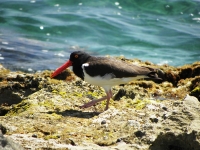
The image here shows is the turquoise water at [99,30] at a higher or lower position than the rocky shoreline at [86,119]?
higher

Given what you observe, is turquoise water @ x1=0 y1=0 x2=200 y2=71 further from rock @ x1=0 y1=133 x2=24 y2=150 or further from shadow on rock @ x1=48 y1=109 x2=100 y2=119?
rock @ x1=0 y1=133 x2=24 y2=150

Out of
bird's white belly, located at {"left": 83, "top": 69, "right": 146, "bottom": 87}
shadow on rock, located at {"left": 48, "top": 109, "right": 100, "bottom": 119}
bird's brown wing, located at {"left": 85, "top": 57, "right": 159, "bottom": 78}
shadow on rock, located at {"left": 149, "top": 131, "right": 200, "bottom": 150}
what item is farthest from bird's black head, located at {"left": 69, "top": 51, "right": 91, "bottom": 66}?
shadow on rock, located at {"left": 149, "top": 131, "right": 200, "bottom": 150}

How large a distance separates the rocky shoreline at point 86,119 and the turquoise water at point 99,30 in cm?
636

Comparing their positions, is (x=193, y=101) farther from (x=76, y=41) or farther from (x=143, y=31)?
(x=143, y=31)

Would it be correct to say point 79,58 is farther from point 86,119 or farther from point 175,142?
point 175,142

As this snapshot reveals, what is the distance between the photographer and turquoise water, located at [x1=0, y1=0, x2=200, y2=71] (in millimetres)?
17219

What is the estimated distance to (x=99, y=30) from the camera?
808 inches

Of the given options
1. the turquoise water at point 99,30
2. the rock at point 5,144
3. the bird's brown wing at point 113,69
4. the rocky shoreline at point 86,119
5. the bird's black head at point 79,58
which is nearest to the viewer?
the rock at point 5,144

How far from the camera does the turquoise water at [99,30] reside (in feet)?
56.5

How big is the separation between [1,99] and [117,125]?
10.3 ft

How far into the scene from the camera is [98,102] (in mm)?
8688

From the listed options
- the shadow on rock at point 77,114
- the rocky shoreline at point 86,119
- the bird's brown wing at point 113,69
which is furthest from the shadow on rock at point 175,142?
the bird's brown wing at point 113,69

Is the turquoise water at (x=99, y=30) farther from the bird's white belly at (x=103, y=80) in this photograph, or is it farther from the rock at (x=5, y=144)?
the rock at (x=5, y=144)

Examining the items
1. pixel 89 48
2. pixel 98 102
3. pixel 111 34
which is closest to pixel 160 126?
pixel 98 102
